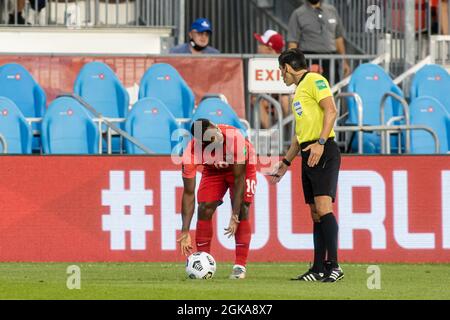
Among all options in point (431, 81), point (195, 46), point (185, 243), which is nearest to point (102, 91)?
point (195, 46)

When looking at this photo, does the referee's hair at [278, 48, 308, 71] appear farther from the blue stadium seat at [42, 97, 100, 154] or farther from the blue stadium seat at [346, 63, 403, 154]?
the blue stadium seat at [346, 63, 403, 154]

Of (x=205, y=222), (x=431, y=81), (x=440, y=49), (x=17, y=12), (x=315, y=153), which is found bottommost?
(x=205, y=222)

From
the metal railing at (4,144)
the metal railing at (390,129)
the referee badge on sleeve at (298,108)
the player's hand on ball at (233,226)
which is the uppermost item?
the referee badge on sleeve at (298,108)

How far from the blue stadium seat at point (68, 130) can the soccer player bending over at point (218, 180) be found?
4.49m

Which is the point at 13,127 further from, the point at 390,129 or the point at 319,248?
the point at 319,248

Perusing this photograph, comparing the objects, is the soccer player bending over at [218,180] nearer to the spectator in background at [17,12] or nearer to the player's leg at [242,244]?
the player's leg at [242,244]

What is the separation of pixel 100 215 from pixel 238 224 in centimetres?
312

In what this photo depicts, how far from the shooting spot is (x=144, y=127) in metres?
20.4

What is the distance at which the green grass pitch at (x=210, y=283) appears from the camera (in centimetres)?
1338

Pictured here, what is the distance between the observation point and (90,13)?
77.8 feet

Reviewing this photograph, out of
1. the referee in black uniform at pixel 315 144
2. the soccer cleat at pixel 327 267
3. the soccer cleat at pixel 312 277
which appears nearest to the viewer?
the referee in black uniform at pixel 315 144

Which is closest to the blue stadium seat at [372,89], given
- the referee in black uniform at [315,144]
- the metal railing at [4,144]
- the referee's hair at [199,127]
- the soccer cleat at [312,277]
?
the metal railing at [4,144]

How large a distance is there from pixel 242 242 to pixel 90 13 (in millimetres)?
8771
